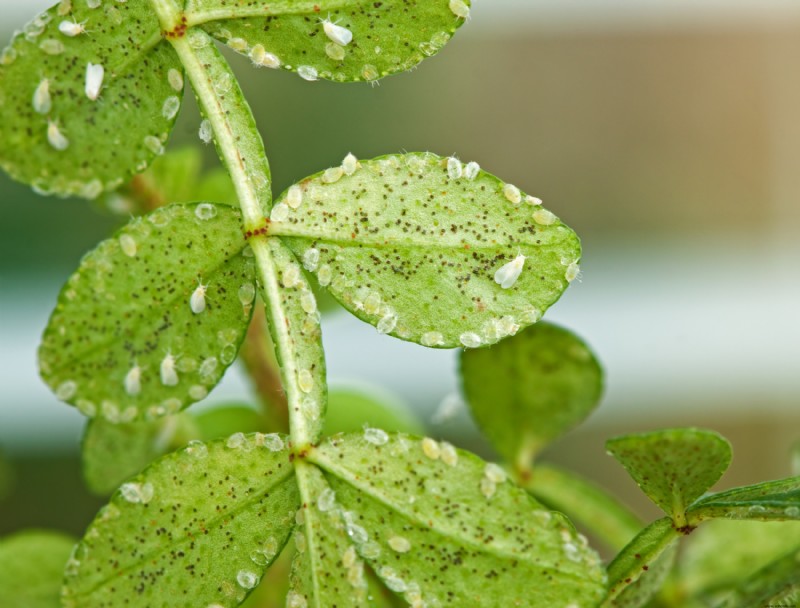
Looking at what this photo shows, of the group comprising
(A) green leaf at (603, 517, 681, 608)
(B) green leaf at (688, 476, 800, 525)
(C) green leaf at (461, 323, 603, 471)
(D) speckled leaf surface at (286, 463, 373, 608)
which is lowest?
(D) speckled leaf surface at (286, 463, 373, 608)

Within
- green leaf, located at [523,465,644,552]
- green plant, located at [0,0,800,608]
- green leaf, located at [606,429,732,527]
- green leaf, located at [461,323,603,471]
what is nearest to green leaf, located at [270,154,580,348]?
green plant, located at [0,0,800,608]

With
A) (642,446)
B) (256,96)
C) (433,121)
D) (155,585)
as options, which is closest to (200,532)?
(155,585)

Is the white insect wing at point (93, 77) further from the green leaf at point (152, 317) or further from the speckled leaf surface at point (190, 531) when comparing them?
the speckled leaf surface at point (190, 531)

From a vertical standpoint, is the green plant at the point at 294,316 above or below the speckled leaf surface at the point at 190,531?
above

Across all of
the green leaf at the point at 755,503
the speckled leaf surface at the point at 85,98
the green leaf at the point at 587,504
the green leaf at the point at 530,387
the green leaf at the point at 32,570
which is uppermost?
the green leaf at the point at 530,387

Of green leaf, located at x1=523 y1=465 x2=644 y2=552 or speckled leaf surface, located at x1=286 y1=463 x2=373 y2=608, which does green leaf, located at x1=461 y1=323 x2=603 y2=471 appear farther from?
speckled leaf surface, located at x1=286 y1=463 x2=373 y2=608

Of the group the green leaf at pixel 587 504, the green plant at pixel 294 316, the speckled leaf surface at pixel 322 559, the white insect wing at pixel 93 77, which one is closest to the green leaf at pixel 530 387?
the green leaf at pixel 587 504
